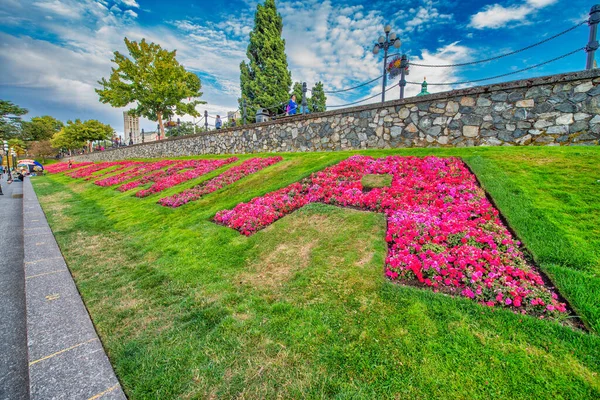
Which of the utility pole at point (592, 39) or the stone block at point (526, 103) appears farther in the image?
the stone block at point (526, 103)

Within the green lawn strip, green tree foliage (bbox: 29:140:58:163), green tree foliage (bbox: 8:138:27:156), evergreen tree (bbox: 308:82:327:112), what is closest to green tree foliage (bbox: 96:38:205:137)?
green tree foliage (bbox: 8:138:27:156)

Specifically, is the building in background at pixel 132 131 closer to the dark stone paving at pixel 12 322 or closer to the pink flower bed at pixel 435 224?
the dark stone paving at pixel 12 322

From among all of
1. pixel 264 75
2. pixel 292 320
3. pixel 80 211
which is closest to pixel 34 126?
pixel 264 75

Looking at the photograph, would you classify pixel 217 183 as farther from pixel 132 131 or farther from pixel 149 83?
pixel 132 131

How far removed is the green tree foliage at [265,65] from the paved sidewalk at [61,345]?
77.1 ft

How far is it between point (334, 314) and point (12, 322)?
3576mm

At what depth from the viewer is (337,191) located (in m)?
5.57

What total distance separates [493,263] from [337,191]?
10.4 feet

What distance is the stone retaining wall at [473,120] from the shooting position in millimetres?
6250

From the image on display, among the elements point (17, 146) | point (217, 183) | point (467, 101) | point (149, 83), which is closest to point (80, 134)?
point (17, 146)

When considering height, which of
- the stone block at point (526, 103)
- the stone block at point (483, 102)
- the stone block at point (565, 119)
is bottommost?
the stone block at point (565, 119)

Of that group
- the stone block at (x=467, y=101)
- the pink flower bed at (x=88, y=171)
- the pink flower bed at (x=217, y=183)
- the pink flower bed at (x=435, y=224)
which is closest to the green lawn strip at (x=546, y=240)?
the pink flower bed at (x=435, y=224)

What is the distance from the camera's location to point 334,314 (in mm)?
2604

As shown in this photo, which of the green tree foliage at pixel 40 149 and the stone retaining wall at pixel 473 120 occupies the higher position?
the green tree foliage at pixel 40 149
